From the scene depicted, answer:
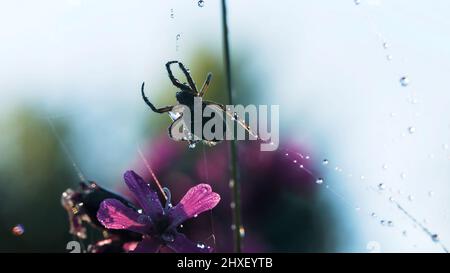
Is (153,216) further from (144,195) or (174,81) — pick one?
(174,81)

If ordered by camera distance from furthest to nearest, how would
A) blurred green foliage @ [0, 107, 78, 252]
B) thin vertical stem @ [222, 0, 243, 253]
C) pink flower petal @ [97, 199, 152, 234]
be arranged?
blurred green foliage @ [0, 107, 78, 252], pink flower petal @ [97, 199, 152, 234], thin vertical stem @ [222, 0, 243, 253]

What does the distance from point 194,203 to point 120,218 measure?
0.10m

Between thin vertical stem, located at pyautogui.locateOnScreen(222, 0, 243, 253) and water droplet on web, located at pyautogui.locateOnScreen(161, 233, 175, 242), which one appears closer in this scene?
thin vertical stem, located at pyautogui.locateOnScreen(222, 0, 243, 253)

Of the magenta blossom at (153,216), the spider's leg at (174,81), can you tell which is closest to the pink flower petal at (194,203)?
the magenta blossom at (153,216)

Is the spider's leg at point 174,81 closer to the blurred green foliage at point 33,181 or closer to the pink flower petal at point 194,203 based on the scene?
the pink flower petal at point 194,203

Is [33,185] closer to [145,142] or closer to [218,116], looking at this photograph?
[145,142]

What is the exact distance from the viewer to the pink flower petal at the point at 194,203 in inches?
32.4

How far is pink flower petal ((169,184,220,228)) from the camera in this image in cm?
82

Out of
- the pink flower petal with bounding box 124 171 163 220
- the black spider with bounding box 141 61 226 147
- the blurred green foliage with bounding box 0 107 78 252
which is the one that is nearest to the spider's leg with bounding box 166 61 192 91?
the black spider with bounding box 141 61 226 147

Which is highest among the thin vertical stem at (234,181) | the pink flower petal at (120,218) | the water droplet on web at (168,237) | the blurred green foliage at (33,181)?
the thin vertical stem at (234,181)

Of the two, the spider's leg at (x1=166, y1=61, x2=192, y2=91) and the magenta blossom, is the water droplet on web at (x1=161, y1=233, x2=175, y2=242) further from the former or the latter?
the spider's leg at (x1=166, y1=61, x2=192, y2=91)

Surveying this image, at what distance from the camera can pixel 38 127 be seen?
4719 mm
